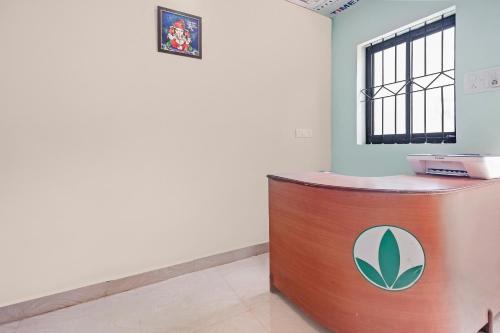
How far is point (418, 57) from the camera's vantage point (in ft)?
7.54

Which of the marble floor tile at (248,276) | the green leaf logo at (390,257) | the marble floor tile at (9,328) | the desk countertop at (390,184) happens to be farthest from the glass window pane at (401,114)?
the marble floor tile at (9,328)

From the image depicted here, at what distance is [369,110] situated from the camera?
Result: 275cm

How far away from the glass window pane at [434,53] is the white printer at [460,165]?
0.95 meters

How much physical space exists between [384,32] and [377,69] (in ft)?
1.16

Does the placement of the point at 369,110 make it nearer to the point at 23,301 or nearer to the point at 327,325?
the point at 327,325

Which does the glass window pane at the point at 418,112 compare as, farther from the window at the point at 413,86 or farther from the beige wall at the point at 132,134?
the beige wall at the point at 132,134

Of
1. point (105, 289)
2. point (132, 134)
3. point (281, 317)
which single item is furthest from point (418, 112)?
point (105, 289)

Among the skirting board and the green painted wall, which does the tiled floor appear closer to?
the skirting board

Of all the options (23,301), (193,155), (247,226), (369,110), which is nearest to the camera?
(23,301)

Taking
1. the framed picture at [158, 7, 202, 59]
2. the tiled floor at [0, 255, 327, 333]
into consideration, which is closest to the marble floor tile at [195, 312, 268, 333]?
the tiled floor at [0, 255, 327, 333]

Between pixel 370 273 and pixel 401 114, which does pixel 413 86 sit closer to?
pixel 401 114

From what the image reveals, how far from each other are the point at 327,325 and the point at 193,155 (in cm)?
152

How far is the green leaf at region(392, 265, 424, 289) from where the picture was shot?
111cm

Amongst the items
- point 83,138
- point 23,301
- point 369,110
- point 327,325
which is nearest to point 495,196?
point 327,325
